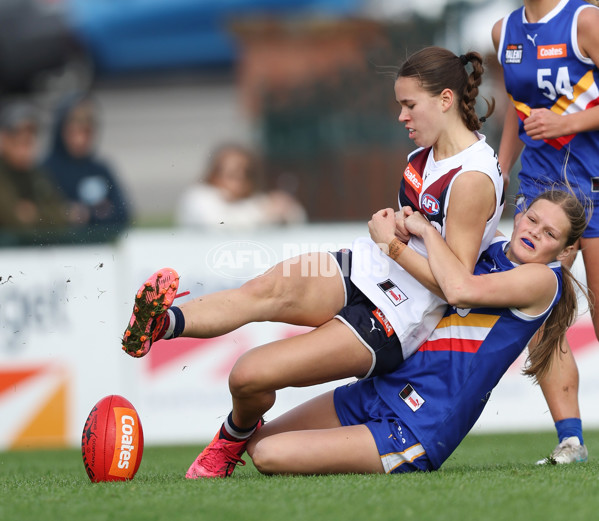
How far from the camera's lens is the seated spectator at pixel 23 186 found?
8297 mm

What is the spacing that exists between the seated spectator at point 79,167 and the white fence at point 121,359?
84 centimetres

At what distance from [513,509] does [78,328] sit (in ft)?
15.7

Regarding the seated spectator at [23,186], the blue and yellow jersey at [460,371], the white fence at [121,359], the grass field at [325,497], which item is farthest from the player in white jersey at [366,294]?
the seated spectator at [23,186]

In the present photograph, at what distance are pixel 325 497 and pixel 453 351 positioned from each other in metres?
1.03

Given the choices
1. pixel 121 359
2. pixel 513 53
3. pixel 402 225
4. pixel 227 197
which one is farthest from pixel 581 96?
pixel 121 359

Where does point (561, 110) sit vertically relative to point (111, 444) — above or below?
above

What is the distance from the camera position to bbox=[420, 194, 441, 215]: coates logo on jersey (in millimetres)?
4090

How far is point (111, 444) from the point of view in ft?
12.9

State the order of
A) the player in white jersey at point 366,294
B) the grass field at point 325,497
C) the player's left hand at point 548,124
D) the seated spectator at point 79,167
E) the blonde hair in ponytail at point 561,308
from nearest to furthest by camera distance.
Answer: the grass field at point 325,497 → the player in white jersey at point 366,294 → the blonde hair in ponytail at point 561,308 → the player's left hand at point 548,124 → the seated spectator at point 79,167

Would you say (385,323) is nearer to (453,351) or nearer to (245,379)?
(453,351)

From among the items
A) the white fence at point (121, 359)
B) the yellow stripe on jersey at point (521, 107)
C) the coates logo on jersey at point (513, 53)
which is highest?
the coates logo on jersey at point (513, 53)

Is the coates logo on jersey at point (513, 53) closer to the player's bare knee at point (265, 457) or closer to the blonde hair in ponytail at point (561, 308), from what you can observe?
→ the blonde hair in ponytail at point (561, 308)

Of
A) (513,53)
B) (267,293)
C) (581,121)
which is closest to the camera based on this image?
(267,293)

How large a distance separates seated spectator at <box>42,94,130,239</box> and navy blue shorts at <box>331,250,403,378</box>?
4.19 meters
